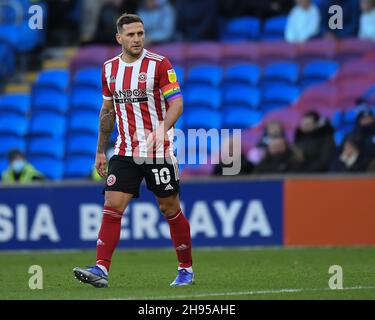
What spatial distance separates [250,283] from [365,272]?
142cm

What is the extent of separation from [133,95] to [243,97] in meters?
8.45

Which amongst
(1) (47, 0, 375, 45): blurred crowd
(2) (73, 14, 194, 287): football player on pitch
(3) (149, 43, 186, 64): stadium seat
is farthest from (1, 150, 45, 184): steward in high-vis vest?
(2) (73, 14, 194, 287): football player on pitch

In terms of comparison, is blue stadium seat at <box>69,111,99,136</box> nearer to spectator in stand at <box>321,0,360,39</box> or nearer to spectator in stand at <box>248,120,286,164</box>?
spectator in stand at <box>248,120,286,164</box>

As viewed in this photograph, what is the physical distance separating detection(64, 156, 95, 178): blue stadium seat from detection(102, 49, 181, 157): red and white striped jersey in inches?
293

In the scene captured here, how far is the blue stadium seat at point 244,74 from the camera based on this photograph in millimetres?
17516

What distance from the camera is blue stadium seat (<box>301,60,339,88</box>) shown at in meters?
17.3

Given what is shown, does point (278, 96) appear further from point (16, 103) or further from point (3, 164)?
point (3, 164)

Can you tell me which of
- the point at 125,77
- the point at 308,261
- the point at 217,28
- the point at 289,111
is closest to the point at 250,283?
the point at 125,77

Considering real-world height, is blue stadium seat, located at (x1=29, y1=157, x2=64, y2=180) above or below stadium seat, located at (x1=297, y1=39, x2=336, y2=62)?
below

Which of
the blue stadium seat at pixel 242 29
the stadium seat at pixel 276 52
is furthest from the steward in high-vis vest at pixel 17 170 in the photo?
the blue stadium seat at pixel 242 29

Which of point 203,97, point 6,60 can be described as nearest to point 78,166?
point 203,97

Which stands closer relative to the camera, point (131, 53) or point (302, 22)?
point (131, 53)

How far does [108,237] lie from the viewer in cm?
881

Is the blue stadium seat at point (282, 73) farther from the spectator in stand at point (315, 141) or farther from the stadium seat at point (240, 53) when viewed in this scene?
the spectator in stand at point (315, 141)
